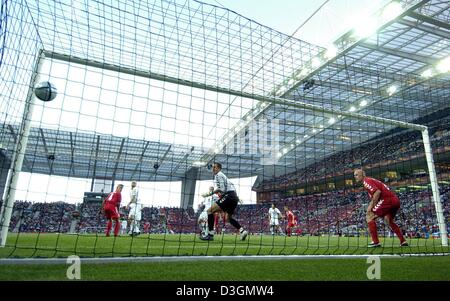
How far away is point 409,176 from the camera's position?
29.7 m

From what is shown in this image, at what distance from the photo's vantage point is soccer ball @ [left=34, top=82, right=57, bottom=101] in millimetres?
5949

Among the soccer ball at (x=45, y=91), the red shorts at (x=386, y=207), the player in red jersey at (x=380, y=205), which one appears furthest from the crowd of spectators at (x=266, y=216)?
the soccer ball at (x=45, y=91)

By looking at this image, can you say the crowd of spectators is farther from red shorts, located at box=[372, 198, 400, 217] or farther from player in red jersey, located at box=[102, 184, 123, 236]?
red shorts, located at box=[372, 198, 400, 217]

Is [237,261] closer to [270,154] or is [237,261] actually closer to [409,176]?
[270,154]

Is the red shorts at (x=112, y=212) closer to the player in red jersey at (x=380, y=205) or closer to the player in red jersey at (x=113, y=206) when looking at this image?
the player in red jersey at (x=113, y=206)

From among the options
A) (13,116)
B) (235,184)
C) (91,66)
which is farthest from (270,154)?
(13,116)

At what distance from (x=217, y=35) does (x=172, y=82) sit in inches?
97.0

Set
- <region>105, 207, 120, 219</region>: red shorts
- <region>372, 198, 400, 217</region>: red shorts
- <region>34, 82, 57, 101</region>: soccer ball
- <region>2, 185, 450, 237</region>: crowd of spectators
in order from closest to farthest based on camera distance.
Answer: <region>34, 82, 57, 101</region>: soccer ball, <region>372, 198, 400, 217</region>: red shorts, <region>105, 207, 120, 219</region>: red shorts, <region>2, 185, 450, 237</region>: crowd of spectators

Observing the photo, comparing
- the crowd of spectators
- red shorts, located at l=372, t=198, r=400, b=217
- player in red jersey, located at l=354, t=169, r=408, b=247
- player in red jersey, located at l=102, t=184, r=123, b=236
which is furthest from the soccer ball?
the crowd of spectators

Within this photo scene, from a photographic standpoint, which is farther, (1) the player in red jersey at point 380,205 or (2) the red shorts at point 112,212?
(2) the red shorts at point 112,212

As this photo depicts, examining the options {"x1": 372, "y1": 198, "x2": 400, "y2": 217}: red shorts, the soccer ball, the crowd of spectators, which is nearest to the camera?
the soccer ball

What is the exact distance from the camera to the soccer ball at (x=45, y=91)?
19.5ft

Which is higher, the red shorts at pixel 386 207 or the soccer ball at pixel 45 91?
the soccer ball at pixel 45 91

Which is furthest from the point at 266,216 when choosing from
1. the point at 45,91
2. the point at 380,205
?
the point at 45,91
